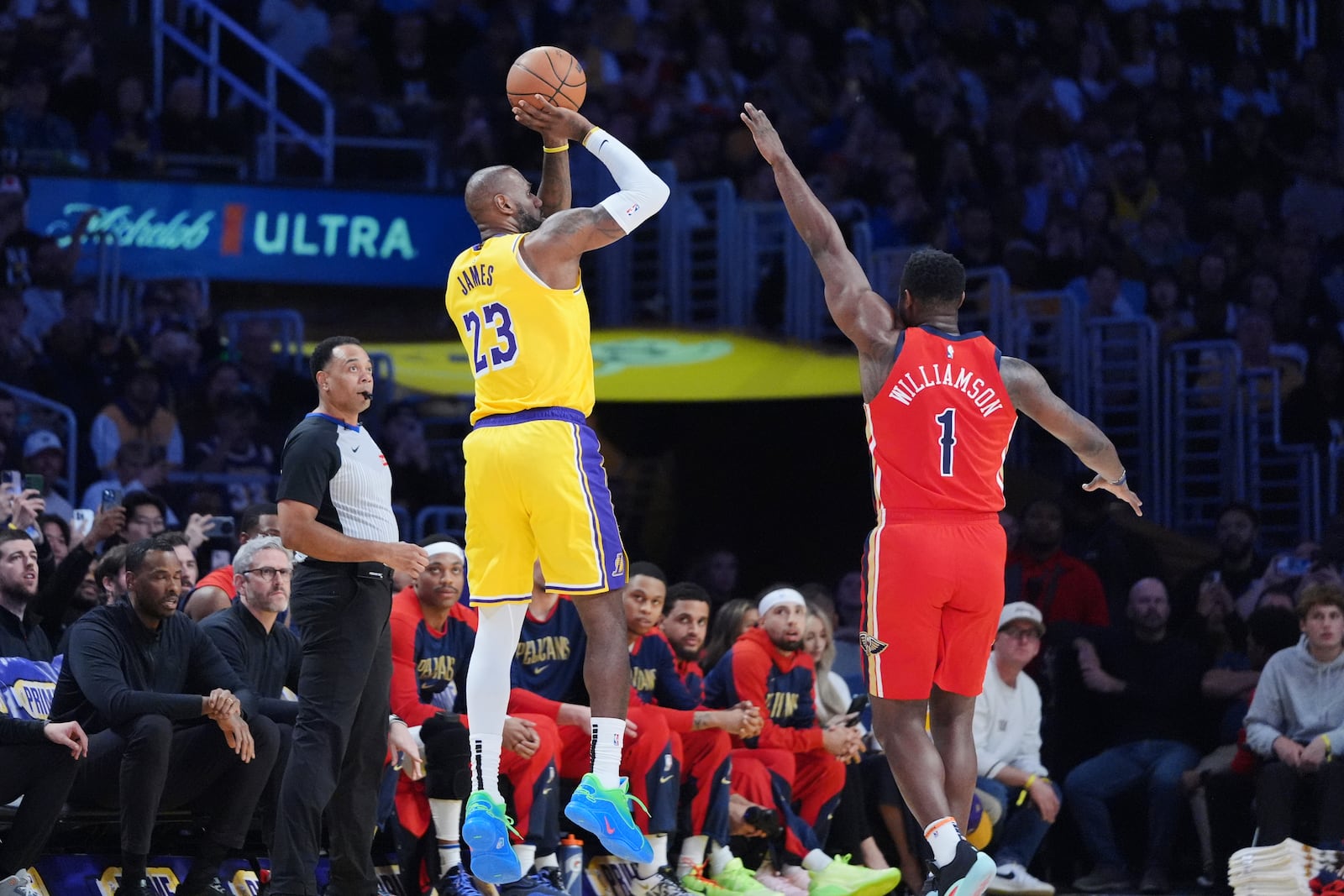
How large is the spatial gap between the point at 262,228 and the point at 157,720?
801 centimetres

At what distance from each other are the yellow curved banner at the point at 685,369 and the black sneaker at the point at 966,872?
7918 mm

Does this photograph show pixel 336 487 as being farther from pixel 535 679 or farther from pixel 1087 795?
pixel 1087 795

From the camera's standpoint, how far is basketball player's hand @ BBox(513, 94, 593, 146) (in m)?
6.68

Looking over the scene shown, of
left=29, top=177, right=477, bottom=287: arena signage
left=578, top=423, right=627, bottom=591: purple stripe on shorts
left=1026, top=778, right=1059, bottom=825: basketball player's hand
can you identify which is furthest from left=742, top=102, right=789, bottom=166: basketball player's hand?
left=29, top=177, right=477, bottom=287: arena signage

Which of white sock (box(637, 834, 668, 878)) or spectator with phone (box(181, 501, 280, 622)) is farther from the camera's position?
white sock (box(637, 834, 668, 878))

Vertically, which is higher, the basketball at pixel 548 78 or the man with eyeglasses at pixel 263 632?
the basketball at pixel 548 78

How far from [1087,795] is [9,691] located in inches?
228

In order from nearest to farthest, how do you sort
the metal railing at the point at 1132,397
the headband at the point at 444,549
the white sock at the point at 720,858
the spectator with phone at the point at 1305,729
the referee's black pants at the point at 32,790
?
the referee's black pants at the point at 32,790
the headband at the point at 444,549
the white sock at the point at 720,858
the spectator with phone at the point at 1305,729
the metal railing at the point at 1132,397

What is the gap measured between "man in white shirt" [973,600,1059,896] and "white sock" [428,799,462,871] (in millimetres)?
2971

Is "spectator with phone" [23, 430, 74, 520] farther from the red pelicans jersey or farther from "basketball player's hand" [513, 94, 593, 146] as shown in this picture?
the red pelicans jersey

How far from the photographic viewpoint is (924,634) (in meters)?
6.83

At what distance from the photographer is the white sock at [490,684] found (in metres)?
6.66

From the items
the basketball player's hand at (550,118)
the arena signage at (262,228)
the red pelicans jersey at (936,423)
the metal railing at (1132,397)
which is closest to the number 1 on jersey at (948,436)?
the red pelicans jersey at (936,423)

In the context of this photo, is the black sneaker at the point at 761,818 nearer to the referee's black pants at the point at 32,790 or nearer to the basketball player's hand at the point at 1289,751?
the basketball player's hand at the point at 1289,751
